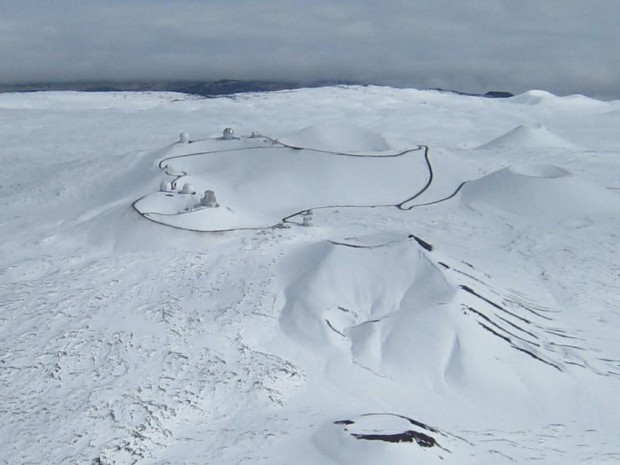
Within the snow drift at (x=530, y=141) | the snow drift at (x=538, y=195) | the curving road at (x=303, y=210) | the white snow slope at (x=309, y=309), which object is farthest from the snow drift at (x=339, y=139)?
the snow drift at (x=530, y=141)

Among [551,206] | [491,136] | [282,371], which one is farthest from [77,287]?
Answer: [491,136]

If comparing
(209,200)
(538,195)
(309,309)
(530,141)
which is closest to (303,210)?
(209,200)

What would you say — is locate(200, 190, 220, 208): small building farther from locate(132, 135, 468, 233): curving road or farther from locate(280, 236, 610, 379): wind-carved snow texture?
locate(280, 236, 610, 379): wind-carved snow texture

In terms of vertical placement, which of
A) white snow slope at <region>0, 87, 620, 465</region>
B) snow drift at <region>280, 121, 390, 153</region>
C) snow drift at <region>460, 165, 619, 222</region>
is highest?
snow drift at <region>280, 121, 390, 153</region>

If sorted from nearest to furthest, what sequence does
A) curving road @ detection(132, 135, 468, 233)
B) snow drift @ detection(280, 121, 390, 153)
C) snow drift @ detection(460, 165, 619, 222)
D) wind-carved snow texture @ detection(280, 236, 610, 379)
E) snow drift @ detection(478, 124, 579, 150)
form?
wind-carved snow texture @ detection(280, 236, 610, 379)
curving road @ detection(132, 135, 468, 233)
snow drift @ detection(460, 165, 619, 222)
snow drift @ detection(280, 121, 390, 153)
snow drift @ detection(478, 124, 579, 150)

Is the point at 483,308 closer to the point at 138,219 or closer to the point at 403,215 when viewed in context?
the point at 403,215

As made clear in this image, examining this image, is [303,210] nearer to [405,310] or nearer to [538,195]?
[538,195]

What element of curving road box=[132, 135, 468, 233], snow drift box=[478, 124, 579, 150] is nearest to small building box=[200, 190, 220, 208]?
curving road box=[132, 135, 468, 233]

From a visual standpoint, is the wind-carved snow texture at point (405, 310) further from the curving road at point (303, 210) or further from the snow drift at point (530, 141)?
the snow drift at point (530, 141)
